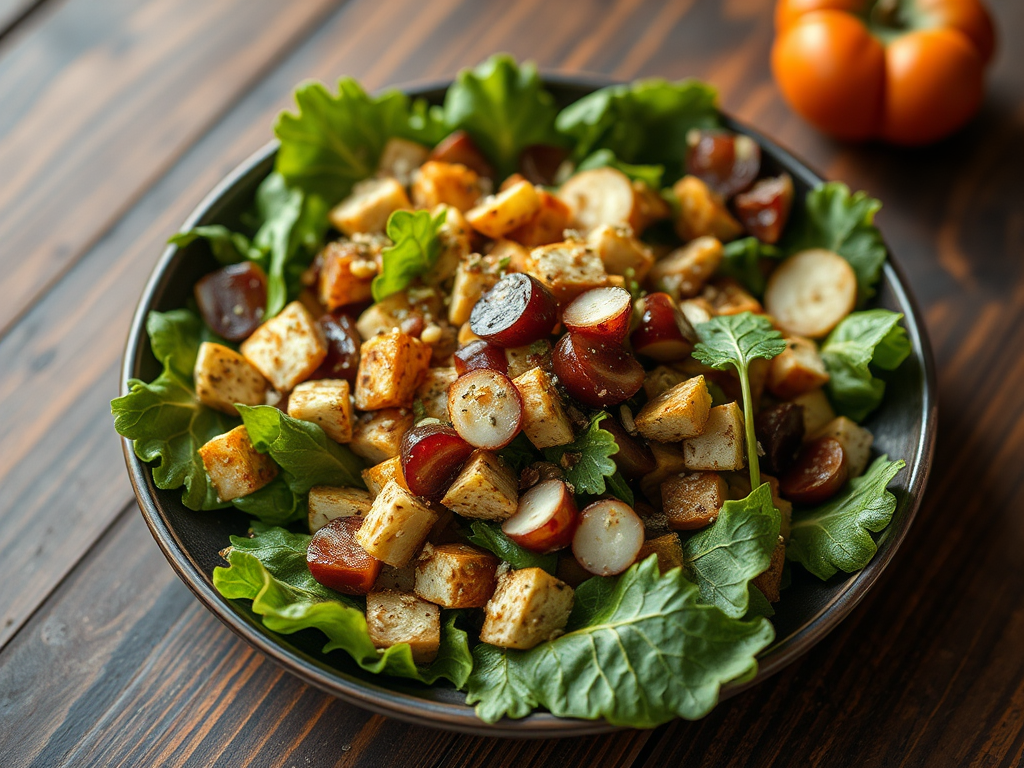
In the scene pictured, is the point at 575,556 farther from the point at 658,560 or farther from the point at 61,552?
the point at 61,552

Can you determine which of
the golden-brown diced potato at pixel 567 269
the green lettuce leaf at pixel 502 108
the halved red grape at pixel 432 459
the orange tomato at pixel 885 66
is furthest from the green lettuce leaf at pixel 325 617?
the orange tomato at pixel 885 66

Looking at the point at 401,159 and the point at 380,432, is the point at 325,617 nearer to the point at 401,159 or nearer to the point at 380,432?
the point at 380,432

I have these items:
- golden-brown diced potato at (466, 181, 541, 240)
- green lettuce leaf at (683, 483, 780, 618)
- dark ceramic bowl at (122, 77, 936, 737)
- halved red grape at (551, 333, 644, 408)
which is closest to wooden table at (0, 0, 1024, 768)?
dark ceramic bowl at (122, 77, 936, 737)

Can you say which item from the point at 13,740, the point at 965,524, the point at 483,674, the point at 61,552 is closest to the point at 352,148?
the point at 61,552

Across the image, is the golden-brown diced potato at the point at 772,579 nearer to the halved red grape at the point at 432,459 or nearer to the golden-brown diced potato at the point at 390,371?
the halved red grape at the point at 432,459

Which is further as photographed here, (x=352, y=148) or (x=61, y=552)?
(x=352, y=148)

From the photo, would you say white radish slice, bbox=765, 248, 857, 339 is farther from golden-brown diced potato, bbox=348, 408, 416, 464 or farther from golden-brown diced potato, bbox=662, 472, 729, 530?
golden-brown diced potato, bbox=348, 408, 416, 464
